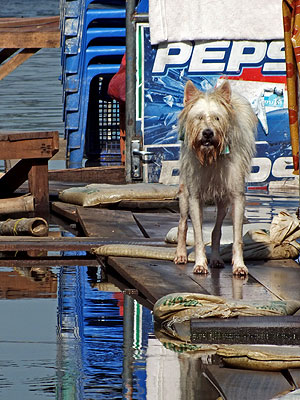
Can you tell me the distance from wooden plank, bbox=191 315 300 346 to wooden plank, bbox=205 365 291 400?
607mm

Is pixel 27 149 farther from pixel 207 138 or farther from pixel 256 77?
pixel 207 138

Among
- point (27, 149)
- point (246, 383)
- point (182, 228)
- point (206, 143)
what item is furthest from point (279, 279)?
point (27, 149)

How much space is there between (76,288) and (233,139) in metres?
1.77

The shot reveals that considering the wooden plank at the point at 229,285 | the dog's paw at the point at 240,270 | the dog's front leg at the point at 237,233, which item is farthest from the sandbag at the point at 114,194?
the dog's paw at the point at 240,270

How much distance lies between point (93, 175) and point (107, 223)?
4234 millimetres

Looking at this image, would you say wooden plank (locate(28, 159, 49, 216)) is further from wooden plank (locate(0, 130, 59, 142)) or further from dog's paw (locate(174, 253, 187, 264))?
dog's paw (locate(174, 253, 187, 264))

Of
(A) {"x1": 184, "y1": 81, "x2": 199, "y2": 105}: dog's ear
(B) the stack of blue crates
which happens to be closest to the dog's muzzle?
(A) {"x1": 184, "y1": 81, "x2": 199, "y2": 105}: dog's ear

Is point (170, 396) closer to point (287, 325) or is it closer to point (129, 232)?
point (287, 325)

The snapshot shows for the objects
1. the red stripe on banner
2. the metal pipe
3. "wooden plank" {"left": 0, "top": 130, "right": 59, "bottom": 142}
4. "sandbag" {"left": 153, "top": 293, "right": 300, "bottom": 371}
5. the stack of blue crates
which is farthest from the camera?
the stack of blue crates

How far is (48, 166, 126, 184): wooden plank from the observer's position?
15195 millimetres

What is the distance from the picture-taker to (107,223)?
36.8 feet

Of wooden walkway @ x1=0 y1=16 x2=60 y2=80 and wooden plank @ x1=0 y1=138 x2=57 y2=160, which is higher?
wooden walkway @ x1=0 y1=16 x2=60 y2=80

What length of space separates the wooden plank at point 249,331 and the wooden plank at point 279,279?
2.54 feet

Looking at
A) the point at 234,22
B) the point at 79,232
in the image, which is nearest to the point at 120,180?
the point at 234,22
